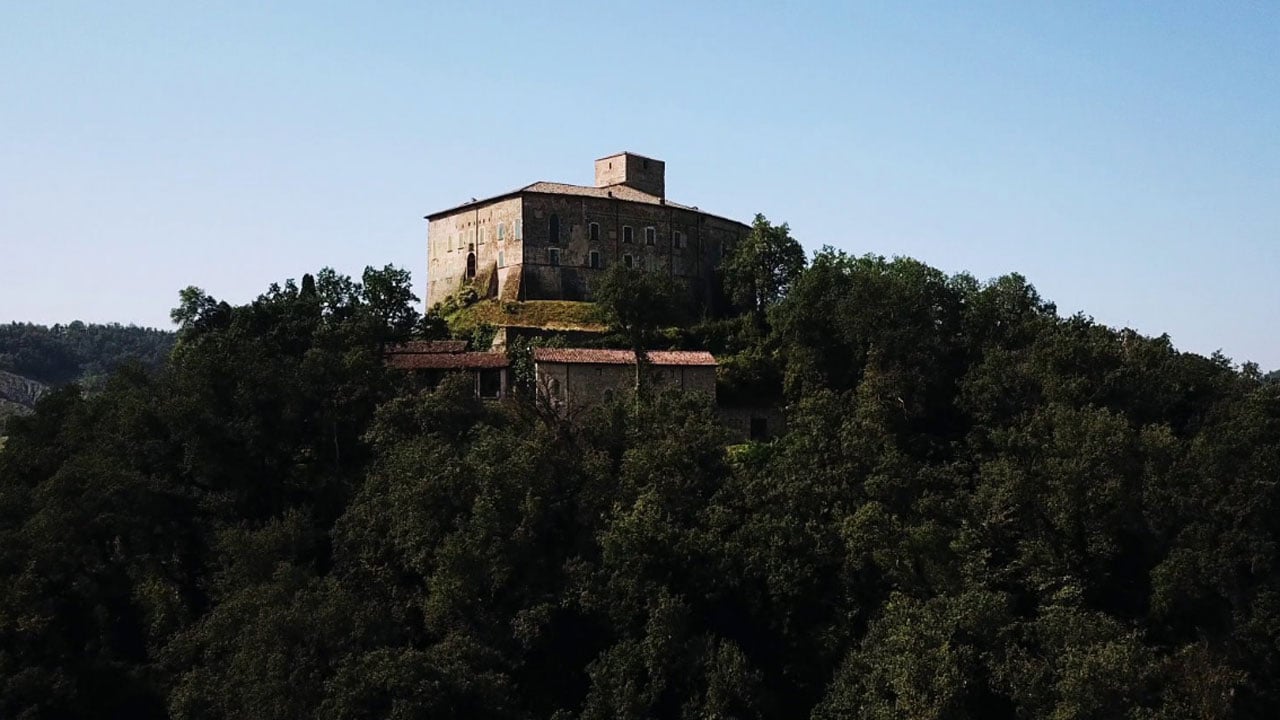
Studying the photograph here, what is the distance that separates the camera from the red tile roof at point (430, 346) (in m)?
54.2

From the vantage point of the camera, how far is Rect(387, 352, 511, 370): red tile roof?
51812 millimetres

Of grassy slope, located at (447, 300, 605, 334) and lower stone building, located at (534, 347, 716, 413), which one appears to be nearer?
→ lower stone building, located at (534, 347, 716, 413)

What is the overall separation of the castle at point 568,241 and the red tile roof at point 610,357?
34.8ft

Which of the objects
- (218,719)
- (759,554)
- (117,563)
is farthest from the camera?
(117,563)

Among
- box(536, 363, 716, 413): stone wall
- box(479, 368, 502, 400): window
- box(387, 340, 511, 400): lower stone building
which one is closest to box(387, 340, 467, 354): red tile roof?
box(387, 340, 511, 400): lower stone building

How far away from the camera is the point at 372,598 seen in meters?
41.0

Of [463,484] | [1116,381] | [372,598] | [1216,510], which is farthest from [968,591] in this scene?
[372,598]

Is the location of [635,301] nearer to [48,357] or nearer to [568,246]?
[568,246]

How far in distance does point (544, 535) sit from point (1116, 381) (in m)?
20.4

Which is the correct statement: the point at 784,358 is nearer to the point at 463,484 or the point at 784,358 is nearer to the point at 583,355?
the point at 583,355

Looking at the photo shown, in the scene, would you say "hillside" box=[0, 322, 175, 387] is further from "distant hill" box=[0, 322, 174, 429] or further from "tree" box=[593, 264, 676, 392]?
"tree" box=[593, 264, 676, 392]

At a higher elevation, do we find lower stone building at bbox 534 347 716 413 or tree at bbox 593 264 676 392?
tree at bbox 593 264 676 392

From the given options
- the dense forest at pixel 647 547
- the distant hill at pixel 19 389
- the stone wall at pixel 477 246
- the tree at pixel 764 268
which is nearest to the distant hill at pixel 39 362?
the distant hill at pixel 19 389

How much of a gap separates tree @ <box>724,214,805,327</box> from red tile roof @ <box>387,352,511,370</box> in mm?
15503
